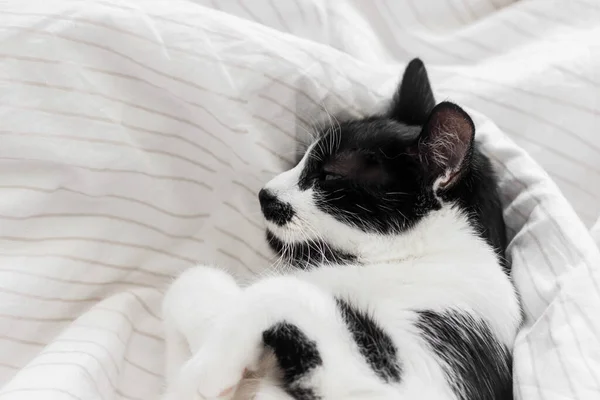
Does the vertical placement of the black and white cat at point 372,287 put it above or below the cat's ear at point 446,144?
below

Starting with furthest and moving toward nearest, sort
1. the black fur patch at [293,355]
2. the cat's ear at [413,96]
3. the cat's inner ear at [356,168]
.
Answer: the cat's ear at [413,96] → the cat's inner ear at [356,168] → the black fur patch at [293,355]

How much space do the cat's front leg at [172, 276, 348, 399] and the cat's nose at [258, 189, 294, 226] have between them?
0.70 feet

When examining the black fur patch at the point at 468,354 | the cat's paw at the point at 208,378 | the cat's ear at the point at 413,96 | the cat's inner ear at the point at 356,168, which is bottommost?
the cat's paw at the point at 208,378

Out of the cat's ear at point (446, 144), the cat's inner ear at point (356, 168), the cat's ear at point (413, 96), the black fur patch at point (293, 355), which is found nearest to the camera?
the black fur patch at point (293, 355)

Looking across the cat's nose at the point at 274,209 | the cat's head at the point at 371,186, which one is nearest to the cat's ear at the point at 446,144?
the cat's head at the point at 371,186

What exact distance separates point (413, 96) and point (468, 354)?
0.54 meters

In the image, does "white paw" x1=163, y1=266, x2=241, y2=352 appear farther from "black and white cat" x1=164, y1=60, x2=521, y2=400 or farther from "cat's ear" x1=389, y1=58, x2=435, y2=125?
"cat's ear" x1=389, y1=58, x2=435, y2=125

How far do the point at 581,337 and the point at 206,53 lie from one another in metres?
0.88

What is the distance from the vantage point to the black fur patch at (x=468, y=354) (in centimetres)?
93

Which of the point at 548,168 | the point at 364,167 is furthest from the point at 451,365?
the point at 548,168

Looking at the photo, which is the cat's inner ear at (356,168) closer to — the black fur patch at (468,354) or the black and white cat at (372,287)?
the black and white cat at (372,287)

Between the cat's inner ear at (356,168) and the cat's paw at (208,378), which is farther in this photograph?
the cat's inner ear at (356,168)

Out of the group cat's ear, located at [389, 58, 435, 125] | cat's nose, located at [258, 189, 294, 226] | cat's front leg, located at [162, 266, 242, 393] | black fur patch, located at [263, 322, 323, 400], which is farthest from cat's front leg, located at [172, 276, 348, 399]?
cat's ear, located at [389, 58, 435, 125]

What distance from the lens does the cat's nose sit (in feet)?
3.65
